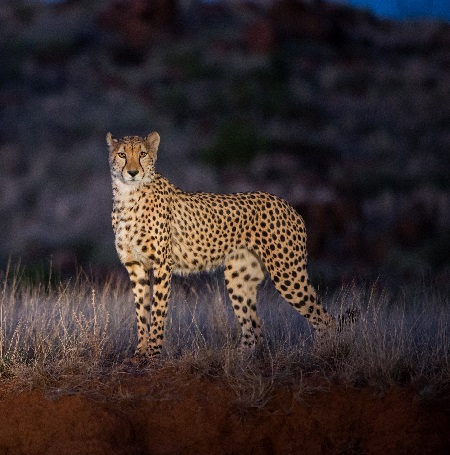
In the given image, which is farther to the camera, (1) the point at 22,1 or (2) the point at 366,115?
(1) the point at 22,1

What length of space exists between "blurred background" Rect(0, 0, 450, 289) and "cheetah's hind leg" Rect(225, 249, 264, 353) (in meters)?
4.57

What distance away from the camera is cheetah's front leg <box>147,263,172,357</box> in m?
6.37

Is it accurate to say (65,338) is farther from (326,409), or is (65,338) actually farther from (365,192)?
(365,192)

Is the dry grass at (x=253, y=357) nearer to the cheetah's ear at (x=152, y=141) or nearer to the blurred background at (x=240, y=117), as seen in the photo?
the cheetah's ear at (x=152, y=141)

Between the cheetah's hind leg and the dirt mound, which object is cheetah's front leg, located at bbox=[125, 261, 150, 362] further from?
the dirt mound

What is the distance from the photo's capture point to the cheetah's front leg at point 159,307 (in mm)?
6367

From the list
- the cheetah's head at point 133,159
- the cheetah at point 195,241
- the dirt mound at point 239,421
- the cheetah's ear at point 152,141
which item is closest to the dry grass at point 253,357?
the dirt mound at point 239,421

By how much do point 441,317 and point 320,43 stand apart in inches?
780

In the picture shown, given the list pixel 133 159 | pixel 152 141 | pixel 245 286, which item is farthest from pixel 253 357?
pixel 152 141

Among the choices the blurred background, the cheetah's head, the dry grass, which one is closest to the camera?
the dry grass

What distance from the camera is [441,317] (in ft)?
23.1

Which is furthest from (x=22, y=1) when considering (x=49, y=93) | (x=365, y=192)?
(x=365, y=192)

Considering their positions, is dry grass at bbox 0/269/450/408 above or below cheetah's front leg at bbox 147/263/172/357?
below

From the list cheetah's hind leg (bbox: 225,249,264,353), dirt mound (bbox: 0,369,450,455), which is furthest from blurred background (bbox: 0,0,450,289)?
dirt mound (bbox: 0,369,450,455)
